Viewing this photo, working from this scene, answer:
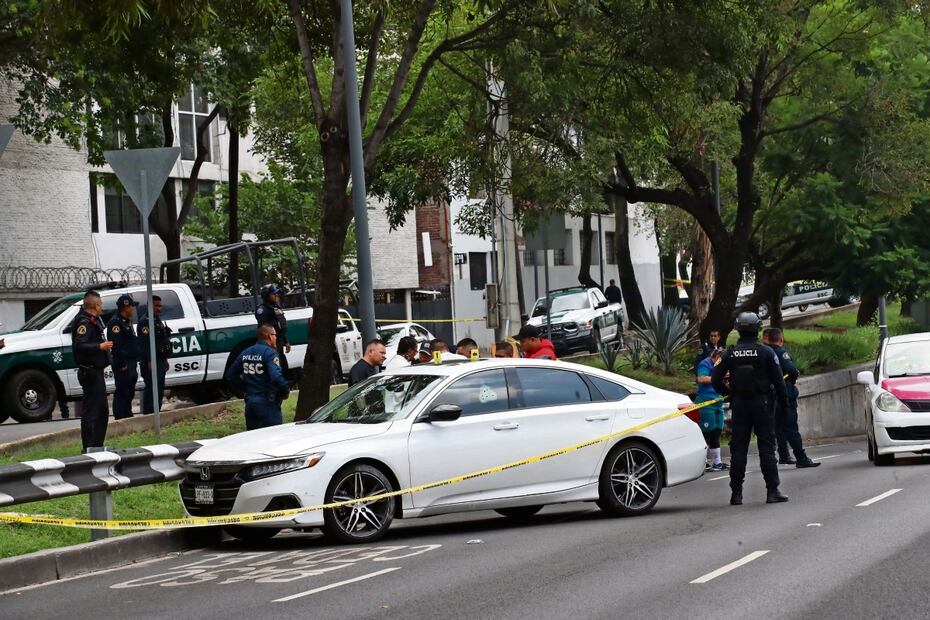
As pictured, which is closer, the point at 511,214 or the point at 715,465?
the point at 715,465

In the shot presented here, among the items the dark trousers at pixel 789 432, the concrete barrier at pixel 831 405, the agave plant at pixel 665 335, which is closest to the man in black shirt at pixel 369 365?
A: the dark trousers at pixel 789 432

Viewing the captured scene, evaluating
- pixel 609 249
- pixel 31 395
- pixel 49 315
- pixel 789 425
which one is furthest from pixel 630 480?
pixel 609 249

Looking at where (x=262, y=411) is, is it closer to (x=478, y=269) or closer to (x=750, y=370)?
(x=750, y=370)

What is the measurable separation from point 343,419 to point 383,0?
5875 millimetres

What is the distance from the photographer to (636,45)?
68.5 feet

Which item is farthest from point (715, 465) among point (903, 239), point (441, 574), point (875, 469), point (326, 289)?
point (903, 239)

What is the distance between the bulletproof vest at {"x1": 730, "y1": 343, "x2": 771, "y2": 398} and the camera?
46.8ft

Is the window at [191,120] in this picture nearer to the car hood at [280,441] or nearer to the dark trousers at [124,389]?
the dark trousers at [124,389]

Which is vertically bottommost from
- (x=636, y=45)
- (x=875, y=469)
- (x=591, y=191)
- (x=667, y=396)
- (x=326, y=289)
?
(x=875, y=469)

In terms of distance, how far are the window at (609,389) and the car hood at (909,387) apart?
19.9 feet

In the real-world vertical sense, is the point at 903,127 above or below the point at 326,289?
above

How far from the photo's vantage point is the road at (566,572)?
8.77 meters

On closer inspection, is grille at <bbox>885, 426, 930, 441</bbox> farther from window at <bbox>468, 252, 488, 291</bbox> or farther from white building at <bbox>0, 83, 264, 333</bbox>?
window at <bbox>468, 252, 488, 291</bbox>

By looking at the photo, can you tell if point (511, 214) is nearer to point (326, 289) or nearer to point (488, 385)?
point (326, 289)
